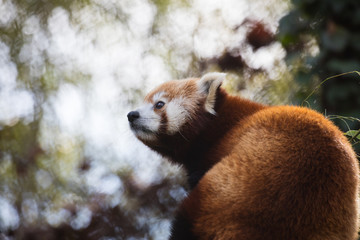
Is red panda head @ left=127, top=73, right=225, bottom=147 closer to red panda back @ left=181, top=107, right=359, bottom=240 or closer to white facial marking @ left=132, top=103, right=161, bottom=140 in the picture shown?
white facial marking @ left=132, top=103, right=161, bottom=140

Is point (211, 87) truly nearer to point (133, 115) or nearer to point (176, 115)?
point (176, 115)

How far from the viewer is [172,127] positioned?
6.37 ft

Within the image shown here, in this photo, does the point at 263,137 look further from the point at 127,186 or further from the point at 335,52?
the point at 127,186

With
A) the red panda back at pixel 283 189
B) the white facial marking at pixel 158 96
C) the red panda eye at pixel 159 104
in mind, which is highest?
the white facial marking at pixel 158 96

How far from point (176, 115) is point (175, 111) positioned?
1.2 inches

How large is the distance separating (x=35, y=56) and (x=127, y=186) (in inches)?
68.9

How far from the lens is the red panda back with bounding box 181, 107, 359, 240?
1.24 m

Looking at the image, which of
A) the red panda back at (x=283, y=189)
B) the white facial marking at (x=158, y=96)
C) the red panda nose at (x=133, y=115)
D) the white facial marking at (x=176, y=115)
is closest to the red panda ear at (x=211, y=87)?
the white facial marking at (x=176, y=115)

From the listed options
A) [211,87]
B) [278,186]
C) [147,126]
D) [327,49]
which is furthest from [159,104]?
[327,49]

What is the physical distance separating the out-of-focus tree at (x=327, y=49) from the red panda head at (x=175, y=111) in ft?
2.74

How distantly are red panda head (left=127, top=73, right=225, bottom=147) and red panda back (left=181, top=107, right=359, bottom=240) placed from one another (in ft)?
1.78

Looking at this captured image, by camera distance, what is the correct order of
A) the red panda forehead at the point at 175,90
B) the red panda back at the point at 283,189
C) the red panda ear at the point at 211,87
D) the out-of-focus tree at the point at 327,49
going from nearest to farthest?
the red panda back at the point at 283,189, the red panda ear at the point at 211,87, the red panda forehead at the point at 175,90, the out-of-focus tree at the point at 327,49

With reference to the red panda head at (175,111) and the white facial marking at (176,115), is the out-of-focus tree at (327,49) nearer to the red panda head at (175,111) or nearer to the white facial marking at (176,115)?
the red panda head at (175,111)

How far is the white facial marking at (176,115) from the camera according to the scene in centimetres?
193
